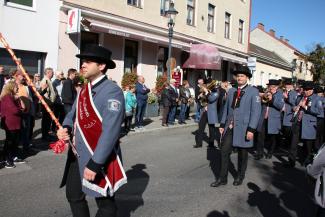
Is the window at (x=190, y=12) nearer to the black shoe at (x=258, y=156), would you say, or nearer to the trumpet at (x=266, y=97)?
the trumpet at (x=266, y=97)

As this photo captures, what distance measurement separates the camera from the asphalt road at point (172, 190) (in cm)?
511

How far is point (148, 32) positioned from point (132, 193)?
14.2m

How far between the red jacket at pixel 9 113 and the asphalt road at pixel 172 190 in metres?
0.79

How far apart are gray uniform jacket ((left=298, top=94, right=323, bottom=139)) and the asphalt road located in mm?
801

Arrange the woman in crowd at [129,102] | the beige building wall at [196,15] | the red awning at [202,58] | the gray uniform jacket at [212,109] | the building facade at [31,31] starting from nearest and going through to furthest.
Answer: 1. the gray uniform jacket at [212,109]
2. the woman in crowd at [129,102]
3. the building facade at [31,31]
4. the beige building wall at [196,15]
5. the red awning at [202,58]

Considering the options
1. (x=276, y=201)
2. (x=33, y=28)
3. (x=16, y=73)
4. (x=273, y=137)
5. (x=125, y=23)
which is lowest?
(x=276, y=201)

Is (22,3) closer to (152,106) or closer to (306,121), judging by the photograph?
(152,106)

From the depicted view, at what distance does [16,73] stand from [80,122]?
4.47 meters

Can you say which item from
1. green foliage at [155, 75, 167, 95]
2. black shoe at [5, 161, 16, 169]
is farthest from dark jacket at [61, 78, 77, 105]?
green foliage at [155, 75, 167, 95]

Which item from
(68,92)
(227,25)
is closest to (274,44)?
(227,25)

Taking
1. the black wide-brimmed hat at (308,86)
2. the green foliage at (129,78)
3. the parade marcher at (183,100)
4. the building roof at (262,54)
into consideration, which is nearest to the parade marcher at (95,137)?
the black wide-brimmed hat at (308,86)

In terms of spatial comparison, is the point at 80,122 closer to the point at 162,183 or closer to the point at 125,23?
the point at 162,183

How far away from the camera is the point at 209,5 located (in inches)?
990

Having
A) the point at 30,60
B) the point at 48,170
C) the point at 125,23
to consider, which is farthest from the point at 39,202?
the point at 125,23
